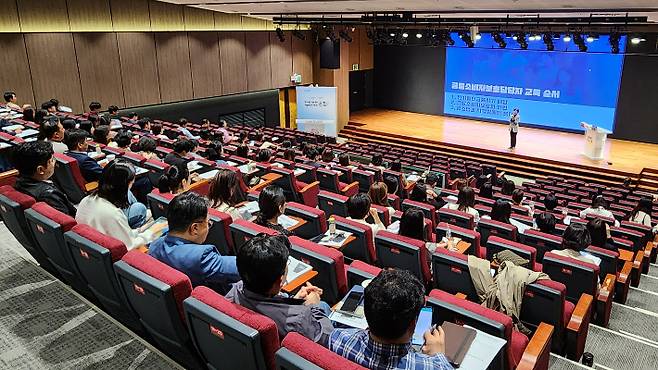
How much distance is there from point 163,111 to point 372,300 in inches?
508

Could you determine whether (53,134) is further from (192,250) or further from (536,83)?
(536,83)

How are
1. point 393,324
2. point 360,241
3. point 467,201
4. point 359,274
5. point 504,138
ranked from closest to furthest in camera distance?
1. point 393,324
2. point 359,274
3. point 360,241
4. point 467,201
5. point 504,138

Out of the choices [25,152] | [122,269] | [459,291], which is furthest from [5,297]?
[459,291]

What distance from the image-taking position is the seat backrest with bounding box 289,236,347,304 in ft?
10.5

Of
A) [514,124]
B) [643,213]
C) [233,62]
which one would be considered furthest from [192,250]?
[233,62]

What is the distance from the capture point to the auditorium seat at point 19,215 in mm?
3205

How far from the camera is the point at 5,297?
323 cm

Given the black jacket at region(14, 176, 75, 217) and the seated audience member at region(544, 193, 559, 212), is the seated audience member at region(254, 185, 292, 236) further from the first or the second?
the seated audience member at region(544, 193, 559, 212)

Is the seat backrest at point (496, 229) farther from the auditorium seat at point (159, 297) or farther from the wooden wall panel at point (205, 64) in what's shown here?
the wooden wall panel at point (205, 64)

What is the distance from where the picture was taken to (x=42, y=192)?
136 inches

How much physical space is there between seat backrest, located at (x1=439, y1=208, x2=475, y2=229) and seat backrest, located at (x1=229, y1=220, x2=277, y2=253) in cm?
282

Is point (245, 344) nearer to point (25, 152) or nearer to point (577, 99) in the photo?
point (25, 152)

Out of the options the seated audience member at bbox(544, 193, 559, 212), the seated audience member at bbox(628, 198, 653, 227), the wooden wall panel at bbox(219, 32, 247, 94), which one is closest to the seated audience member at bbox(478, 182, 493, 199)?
the seated audience member at bbox(544, 193, 559, 212)

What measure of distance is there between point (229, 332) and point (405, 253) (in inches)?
89.1
